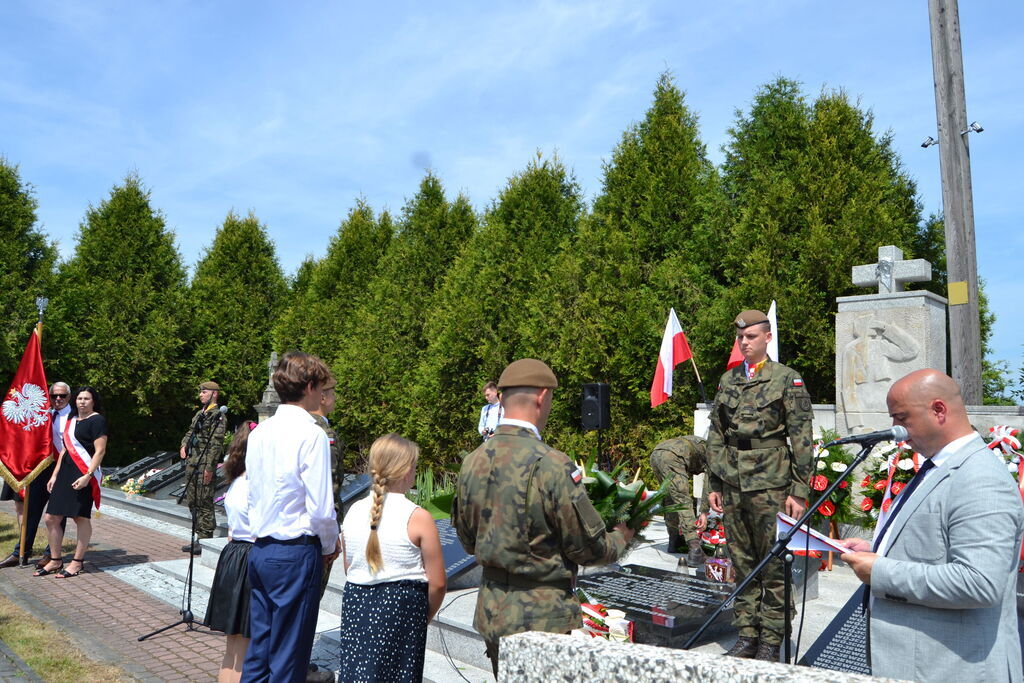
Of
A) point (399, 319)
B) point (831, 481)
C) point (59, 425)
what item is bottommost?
point (831, 481)

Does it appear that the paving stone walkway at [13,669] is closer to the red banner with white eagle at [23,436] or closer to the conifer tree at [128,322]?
the red banner with white eagle at [23,436]

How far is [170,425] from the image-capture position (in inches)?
871

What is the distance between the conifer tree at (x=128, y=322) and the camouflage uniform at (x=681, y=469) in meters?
16.6

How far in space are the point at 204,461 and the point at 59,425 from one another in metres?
1.51

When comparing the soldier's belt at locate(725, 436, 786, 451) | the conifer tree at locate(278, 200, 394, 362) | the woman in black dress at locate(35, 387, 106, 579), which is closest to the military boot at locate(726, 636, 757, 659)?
the soldier's belt at locate(725, 436, 786, 451)

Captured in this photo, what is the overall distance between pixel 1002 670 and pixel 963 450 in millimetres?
588

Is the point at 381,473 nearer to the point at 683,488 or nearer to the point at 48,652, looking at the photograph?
the point at 48,652

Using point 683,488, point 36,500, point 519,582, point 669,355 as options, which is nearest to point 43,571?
point 36,500

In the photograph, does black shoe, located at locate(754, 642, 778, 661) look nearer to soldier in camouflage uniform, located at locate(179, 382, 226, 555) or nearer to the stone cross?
the stone cross

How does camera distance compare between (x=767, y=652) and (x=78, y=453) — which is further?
(x=78, y=453)

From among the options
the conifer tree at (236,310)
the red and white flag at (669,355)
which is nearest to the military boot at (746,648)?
the red and white flag at (669,355)

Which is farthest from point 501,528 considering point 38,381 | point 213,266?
point 213,266

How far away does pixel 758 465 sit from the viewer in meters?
4.50

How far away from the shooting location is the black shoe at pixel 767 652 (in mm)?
4227
